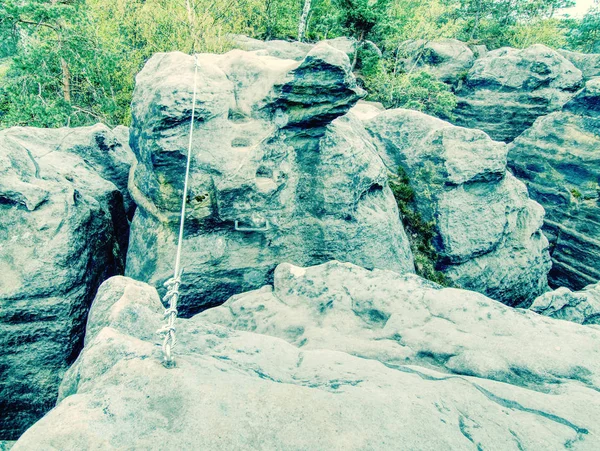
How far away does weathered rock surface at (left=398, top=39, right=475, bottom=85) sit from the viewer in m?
26.8

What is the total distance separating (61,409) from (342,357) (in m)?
2.48

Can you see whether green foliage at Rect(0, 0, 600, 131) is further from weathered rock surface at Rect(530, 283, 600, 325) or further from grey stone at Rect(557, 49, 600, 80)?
weathered rock surface at Rect(530, 283, 600, 325)

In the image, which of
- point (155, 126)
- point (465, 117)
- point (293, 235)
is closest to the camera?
point (155, 126)

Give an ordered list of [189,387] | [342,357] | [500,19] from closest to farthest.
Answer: [189,387], [342,357], [500,19]

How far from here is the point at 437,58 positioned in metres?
27.7

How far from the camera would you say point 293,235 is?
7.30 meters

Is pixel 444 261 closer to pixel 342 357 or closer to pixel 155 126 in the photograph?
pixel 342 357

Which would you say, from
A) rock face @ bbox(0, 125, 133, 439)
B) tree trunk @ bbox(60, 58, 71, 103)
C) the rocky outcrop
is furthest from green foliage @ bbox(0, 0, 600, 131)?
rock face @ bbox(0, 125, 133, 439)

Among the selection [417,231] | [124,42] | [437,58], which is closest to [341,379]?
[417,231]

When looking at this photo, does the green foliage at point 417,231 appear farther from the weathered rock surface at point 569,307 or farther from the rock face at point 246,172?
the weathered rock surface at point 569,307

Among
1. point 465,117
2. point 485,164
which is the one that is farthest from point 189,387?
point 465,117

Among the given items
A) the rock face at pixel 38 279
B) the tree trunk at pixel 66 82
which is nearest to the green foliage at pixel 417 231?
the rock face at pixel 38 279

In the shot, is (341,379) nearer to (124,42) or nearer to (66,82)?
(66,82)

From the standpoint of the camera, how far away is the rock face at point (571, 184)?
12.1m
